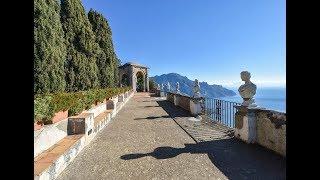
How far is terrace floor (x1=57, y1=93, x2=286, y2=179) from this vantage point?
17.9ft

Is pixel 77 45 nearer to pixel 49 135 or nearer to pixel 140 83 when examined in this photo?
pixel 49 135

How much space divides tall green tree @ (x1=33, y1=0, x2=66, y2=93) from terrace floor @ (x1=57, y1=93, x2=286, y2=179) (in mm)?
3946

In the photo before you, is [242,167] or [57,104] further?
[57,104]

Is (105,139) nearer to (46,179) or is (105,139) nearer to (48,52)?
(46,179)

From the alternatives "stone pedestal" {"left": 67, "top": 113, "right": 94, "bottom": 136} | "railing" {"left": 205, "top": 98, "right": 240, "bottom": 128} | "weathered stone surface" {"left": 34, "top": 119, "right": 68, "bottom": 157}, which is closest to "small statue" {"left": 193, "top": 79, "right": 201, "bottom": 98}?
"railing" {"left": 205, "top": 98, "right": 240, "bottom": 128}

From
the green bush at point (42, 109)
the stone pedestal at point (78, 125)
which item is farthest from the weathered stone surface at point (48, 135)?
the green bush at point (42, 109)

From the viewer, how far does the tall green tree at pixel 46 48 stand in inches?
445

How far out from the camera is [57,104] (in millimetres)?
8789

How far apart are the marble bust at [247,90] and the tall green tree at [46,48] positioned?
7.74 m

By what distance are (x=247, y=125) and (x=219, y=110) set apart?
5.68 meters

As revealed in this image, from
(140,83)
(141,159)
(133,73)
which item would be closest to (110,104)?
(141,159)

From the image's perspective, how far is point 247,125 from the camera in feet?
26.2
